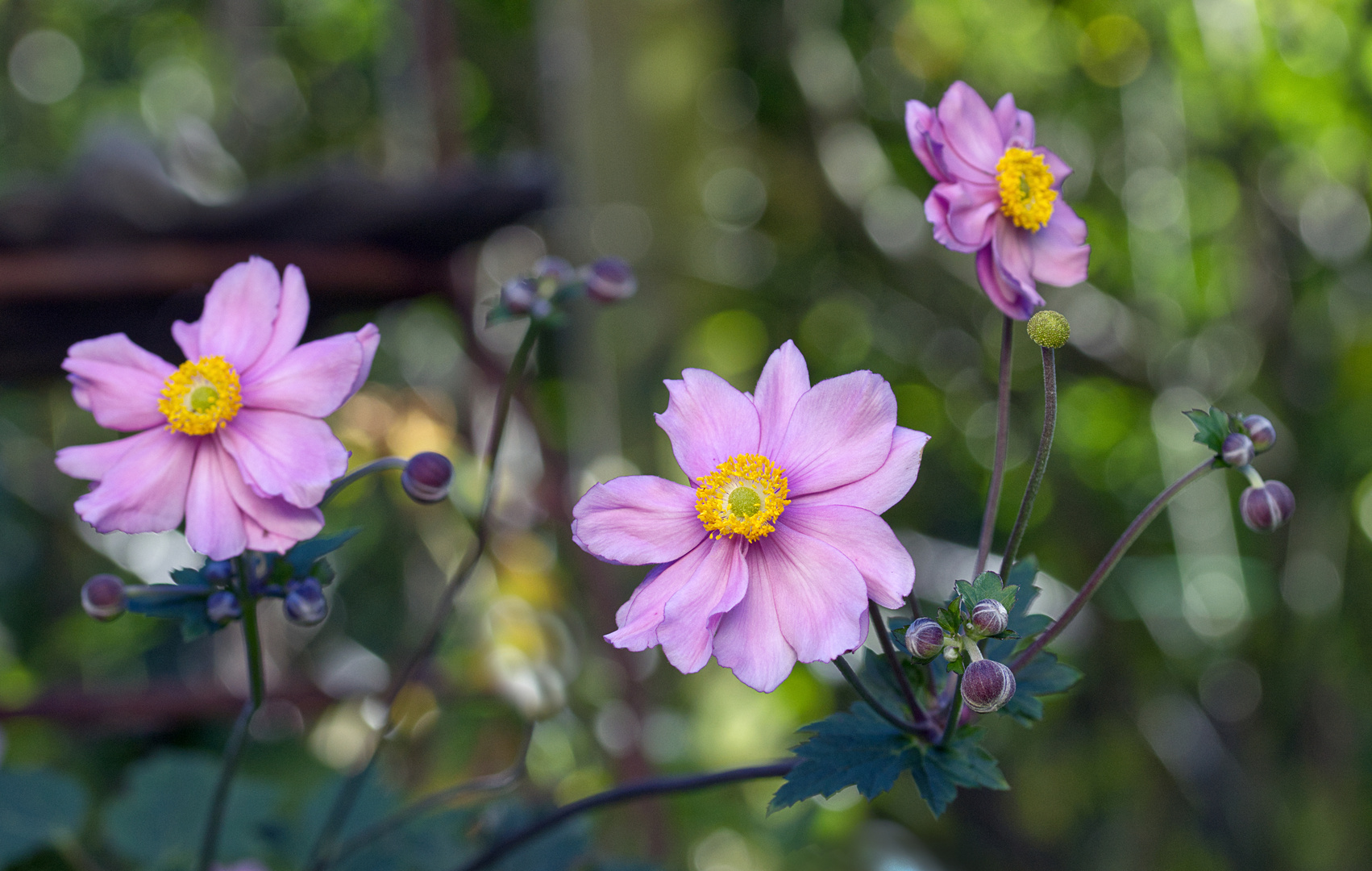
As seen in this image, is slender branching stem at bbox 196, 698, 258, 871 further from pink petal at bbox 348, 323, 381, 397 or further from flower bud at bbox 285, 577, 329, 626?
pink petal at bbox 348, 323, 381, 397

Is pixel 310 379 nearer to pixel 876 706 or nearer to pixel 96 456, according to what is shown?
pixel 96 456

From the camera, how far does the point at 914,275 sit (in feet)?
7.27

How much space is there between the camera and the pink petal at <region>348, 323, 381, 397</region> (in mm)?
433

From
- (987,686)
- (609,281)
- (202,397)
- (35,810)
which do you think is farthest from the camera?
(35,810)

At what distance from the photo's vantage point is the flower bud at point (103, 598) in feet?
1.59

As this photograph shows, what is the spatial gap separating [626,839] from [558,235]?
1198mm

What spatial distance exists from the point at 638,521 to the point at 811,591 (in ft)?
0.26

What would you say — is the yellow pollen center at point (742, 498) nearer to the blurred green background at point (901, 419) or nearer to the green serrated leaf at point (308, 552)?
the green serrated leaf at point (308, 552)

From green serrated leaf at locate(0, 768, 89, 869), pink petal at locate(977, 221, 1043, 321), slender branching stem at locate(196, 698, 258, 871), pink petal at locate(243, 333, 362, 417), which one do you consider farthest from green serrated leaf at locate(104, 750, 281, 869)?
pink petal at locate(977, 221, 1043, 321)

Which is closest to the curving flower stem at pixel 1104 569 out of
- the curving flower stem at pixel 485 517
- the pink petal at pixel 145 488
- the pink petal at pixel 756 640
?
the pink petal at pixel 756 640

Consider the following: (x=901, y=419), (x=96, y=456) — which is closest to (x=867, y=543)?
(x=96, y=456)

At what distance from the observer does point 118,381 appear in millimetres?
476

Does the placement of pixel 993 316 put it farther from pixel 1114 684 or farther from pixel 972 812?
pixel 972 812

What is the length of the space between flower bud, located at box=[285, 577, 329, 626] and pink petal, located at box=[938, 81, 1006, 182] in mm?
370
